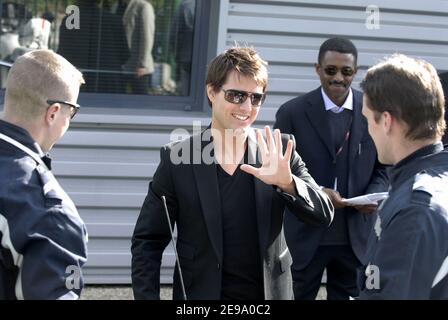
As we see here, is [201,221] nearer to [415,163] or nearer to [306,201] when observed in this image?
[306,201]

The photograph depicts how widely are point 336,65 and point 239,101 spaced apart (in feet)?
6.75

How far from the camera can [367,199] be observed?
211 inches

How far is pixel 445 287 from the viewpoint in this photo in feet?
9.89

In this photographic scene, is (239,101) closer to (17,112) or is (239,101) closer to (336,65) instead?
(17,112)

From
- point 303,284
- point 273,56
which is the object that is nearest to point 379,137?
point 303,284

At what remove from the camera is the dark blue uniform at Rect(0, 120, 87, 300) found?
9.95 feet

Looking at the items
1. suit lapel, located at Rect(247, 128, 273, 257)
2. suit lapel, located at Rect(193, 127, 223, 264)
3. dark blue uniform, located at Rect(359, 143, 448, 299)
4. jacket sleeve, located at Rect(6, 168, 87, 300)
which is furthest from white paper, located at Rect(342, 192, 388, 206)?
jacket sleeve, located at Rect(6, 168, 87, 300)

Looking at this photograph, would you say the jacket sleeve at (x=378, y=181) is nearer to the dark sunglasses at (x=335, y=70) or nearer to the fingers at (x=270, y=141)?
the dark sunglasses at (x=335, y=70)

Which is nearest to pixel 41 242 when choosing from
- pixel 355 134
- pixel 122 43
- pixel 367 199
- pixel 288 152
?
pixel 288 152

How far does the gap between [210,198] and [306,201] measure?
17.7 inches

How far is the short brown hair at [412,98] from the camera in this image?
10.4 feet

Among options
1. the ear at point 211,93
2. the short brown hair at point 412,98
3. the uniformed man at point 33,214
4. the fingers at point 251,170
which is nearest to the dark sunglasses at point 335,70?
the ear at point 211,93
